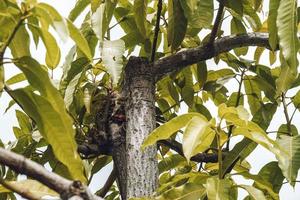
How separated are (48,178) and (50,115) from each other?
0.30 meters

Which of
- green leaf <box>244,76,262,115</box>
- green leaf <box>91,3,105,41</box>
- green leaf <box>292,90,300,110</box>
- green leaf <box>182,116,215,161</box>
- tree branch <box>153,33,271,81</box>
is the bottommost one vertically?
green leaf <box>182,116,215,161</box>

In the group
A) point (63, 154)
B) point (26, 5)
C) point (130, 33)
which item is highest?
point (130, 33)

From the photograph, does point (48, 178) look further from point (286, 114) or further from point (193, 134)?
point (286, 114)

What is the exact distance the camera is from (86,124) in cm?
180

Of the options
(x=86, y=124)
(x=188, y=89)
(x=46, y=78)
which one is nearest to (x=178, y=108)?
(x=188, y=89)

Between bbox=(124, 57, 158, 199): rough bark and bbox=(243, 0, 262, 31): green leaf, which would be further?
bbox=(243, 0, 262, 31): green leaf

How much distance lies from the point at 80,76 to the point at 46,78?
723 millimetres

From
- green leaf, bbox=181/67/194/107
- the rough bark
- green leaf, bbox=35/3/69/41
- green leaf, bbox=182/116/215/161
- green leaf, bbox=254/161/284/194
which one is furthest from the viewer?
green leaf, bbox=181/67/194/107

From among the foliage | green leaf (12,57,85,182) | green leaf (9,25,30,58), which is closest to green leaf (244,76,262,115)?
the foliage

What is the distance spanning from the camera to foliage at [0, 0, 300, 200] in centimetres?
93

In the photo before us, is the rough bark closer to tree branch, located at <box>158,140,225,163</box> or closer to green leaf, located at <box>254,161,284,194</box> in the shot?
tree branch, located at <box>158,140,225,163</box>

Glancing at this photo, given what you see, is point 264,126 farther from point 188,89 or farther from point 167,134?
point 167,134

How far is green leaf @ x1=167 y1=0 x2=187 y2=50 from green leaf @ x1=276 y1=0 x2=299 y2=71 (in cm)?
33

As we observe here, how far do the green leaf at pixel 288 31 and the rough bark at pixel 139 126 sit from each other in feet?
1.30
